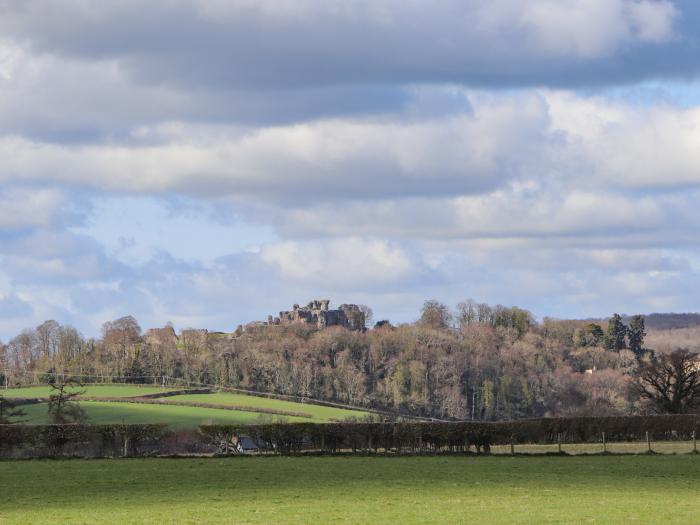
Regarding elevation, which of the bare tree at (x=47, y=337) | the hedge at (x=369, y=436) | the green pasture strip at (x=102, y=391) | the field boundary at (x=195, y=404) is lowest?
the hedge at (x=369, y=436)

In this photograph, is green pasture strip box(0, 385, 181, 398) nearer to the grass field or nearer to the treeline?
the treeline

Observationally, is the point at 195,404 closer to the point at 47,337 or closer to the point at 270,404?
the point at 270,404

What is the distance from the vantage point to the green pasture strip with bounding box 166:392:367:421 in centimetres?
13112

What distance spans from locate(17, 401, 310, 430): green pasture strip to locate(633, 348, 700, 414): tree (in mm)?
38407

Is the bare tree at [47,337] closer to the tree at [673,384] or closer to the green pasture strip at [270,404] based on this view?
the green pasture strip at [270,404]

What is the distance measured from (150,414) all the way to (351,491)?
8176 cm

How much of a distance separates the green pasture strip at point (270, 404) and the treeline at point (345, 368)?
51.4ft

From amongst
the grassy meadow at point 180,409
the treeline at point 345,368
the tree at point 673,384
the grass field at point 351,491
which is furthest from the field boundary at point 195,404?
the grass field at point 351,491

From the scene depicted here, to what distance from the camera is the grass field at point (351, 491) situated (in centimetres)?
3075

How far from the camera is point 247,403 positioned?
439ft

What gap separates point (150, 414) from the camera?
380 feet

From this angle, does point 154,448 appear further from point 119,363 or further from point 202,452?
point 119,363

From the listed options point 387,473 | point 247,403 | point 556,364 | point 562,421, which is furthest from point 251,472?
point 556,364

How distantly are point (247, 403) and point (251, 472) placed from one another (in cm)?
8927
